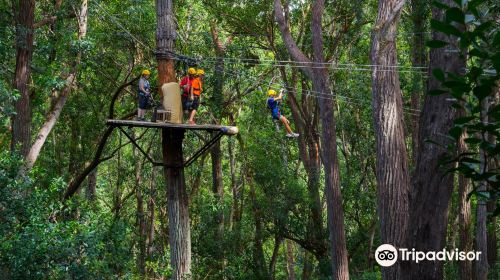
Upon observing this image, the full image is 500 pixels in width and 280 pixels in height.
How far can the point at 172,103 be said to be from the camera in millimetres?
10297

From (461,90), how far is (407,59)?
19.6 m

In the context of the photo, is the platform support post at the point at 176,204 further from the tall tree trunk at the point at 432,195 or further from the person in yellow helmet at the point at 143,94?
the tall tree trunk at the point at 432,195

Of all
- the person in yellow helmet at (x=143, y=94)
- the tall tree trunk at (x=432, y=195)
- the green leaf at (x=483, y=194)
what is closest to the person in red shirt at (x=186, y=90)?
the person in yellow helmet at (x=143, y=94)

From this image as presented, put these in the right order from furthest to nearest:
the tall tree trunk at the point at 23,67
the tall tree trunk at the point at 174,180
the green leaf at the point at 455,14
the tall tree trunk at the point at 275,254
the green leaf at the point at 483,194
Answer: the tall tree trunk at the point at 275,254
the tall tree trunk at the point at 23,67
the tall tree trunk at the point at 174,180
the green leaf at the point at 483,194
the green leaf at the point at 455,14

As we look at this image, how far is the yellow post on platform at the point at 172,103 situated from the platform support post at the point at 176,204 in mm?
811

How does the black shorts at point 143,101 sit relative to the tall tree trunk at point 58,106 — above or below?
below

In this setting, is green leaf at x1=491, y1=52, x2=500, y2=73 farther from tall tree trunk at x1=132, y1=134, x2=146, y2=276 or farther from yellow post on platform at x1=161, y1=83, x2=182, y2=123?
tall tree trunk at x1=132, y1=134, x2=146, y2=276

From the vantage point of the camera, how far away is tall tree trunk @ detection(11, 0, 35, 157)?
1286 centimetres

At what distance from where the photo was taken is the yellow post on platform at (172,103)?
10.2m

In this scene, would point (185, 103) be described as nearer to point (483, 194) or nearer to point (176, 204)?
point (176, 204)

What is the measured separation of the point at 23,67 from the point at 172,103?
14.0ft

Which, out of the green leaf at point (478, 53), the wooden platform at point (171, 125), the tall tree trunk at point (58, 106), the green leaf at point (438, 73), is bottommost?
the green leaf at point (438, 73)

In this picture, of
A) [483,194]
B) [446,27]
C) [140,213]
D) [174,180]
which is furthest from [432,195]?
[140,213]

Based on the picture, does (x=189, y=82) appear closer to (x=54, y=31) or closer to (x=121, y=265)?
(x=121, y=265)
